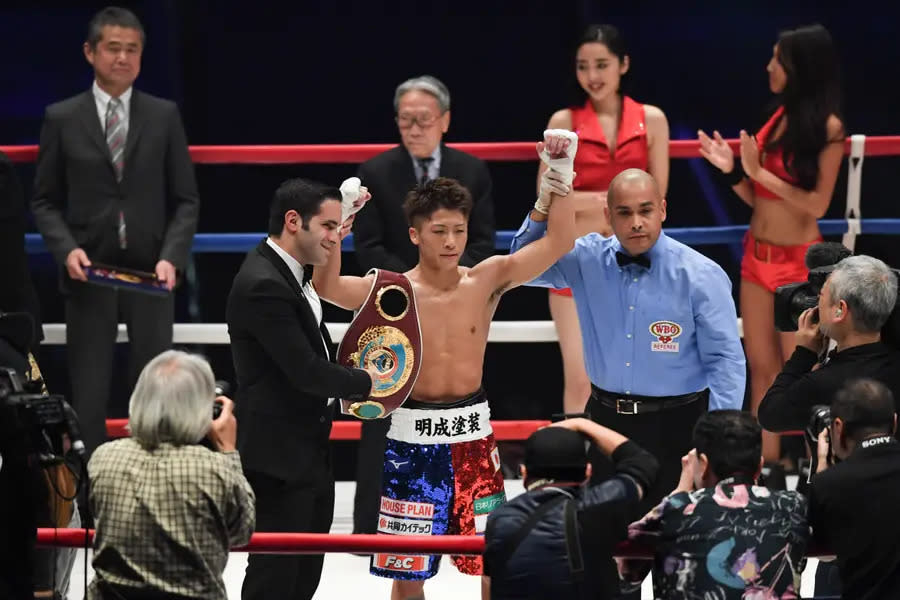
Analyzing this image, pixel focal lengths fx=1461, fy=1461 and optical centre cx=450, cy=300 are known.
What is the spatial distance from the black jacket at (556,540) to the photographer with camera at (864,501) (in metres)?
0.37

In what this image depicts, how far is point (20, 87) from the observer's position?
24.3ft

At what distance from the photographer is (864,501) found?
8.98ft

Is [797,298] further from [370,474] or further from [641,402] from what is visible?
[370,474]

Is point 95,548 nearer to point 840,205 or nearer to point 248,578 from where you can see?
point 248,578

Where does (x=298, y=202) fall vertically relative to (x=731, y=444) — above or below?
above

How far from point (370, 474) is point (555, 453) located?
179 centimetres

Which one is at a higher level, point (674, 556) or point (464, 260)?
point (464, 260)

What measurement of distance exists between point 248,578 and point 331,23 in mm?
4365

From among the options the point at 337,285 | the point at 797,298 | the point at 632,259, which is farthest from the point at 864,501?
the point at 337,285

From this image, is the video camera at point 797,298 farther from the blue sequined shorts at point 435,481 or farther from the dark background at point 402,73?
the dark background at point 402,73

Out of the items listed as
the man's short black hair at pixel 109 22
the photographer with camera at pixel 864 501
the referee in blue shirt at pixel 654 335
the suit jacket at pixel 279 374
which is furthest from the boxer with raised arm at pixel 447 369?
the man's short black hair at pixel 109 22

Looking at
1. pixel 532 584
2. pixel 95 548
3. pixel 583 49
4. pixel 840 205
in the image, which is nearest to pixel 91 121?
pixel 583 49

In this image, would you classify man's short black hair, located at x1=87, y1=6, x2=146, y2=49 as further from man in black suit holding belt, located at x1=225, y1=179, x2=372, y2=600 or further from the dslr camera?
the dslr camera

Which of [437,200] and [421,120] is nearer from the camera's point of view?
[437,200]
